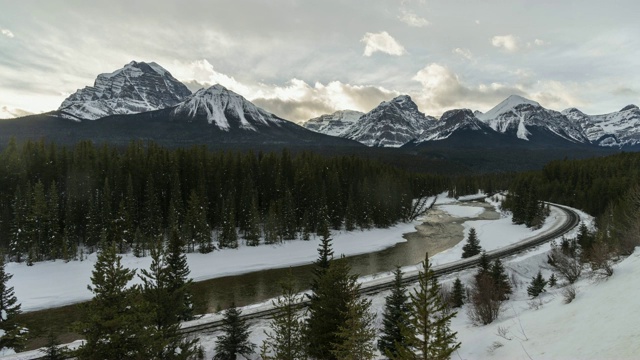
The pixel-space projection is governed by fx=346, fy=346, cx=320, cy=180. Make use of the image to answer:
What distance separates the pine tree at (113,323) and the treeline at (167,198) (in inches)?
1860

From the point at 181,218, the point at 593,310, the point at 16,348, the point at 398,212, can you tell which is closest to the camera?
the point at 593,310

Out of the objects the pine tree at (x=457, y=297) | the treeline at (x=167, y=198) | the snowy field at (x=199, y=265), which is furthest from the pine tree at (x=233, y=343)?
the treeline at (x=167, y=198)

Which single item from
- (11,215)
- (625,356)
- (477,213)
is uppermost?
(625,356)

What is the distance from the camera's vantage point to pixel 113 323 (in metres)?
16.3

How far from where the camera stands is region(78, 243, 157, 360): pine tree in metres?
16.4

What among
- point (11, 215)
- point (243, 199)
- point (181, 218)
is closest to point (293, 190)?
point (243, 199)

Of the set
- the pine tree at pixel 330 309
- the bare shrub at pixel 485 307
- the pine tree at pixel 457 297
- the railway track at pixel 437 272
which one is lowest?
the railway track at pixel 437 272

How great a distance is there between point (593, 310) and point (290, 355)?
51.4ft

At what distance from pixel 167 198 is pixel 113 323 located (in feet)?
212

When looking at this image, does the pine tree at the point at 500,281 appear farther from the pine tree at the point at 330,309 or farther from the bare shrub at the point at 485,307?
the pine tree at the point at 330,309

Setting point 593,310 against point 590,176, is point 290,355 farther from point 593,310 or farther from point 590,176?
point 590,176

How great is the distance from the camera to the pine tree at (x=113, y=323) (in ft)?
53.8

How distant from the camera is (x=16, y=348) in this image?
24.9m

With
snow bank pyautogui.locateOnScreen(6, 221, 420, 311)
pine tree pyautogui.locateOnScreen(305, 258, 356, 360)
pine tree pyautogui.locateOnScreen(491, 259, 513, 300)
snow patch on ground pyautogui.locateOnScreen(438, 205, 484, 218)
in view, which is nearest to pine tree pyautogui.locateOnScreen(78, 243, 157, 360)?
pine tree pyautogui.locateOnScreen(305, 258, 356, 360)
